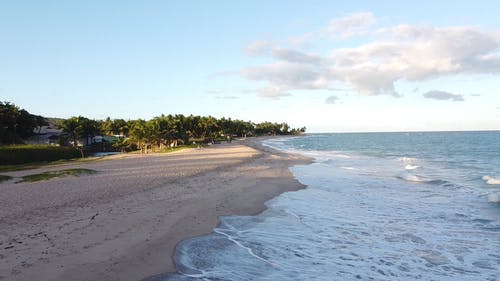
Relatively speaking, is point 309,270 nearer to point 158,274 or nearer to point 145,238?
point 158,274

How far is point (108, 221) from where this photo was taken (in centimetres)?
1191

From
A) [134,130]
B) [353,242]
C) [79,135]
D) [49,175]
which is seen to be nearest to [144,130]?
[134,130]

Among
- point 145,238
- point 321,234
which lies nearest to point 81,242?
point 145,238

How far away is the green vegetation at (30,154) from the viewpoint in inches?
1635

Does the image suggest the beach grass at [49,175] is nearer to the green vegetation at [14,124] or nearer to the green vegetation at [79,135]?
the green vegetation at [79,135]

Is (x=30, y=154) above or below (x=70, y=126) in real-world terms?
below

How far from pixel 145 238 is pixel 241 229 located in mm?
3154

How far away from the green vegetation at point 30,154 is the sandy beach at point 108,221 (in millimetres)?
24150

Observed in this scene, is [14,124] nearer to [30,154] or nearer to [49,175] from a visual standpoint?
[30,154]

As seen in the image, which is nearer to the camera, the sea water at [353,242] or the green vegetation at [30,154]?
the sea water at [353,242]

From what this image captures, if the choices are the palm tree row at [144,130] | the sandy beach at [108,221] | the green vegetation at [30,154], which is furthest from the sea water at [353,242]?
the palm tree row at [144,130]

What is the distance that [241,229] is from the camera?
12.0 meters

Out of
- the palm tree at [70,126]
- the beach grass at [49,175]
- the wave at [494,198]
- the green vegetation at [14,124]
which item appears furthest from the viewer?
the palm tree at [70,126]

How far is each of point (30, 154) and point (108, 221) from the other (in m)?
39.8
